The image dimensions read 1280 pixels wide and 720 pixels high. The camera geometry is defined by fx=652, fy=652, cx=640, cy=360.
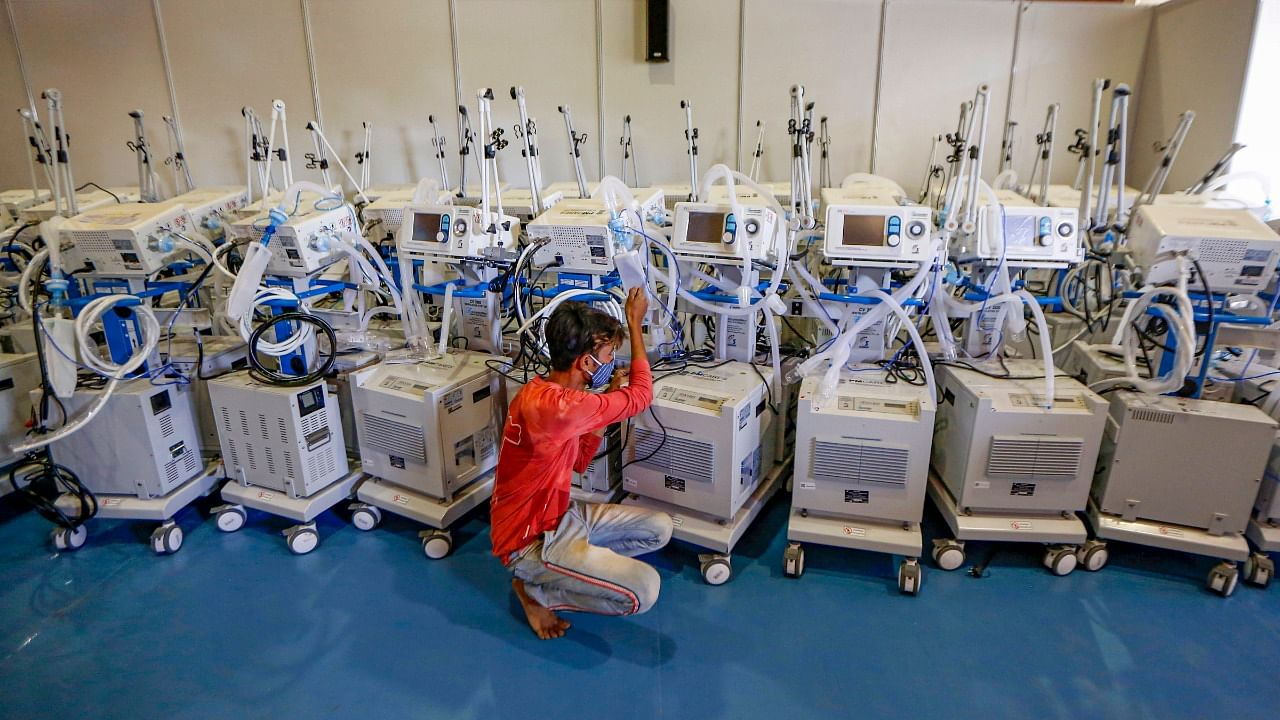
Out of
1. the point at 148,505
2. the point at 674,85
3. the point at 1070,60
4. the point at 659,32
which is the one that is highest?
the point at 659,32

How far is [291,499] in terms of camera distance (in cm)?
319

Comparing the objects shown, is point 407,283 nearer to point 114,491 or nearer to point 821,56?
point 114,491

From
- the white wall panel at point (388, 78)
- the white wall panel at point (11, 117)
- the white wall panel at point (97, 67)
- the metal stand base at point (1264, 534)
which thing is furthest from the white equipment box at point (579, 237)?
the white wall panel at point (11, 117)

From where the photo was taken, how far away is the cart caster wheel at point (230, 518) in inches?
129

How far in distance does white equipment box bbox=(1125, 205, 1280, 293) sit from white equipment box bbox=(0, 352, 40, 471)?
5.57 m

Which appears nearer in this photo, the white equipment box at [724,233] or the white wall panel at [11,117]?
the white equipment box at [724,233]

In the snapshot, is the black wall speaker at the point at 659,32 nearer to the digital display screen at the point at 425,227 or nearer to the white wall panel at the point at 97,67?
the digital display screen at the point at 425,227

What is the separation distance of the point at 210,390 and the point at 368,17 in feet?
11.8

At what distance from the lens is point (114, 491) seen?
10.6ft

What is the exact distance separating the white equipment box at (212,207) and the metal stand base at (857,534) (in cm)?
346

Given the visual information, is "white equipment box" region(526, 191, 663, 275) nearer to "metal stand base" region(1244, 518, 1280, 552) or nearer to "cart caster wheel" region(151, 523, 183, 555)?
"cart caster wheel" region(151, 523, 183, 555)

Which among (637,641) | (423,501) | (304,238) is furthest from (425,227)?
(637,641)

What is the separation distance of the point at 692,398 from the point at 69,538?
10.2ft

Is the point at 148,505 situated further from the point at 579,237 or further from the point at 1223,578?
the point at 1223,578
